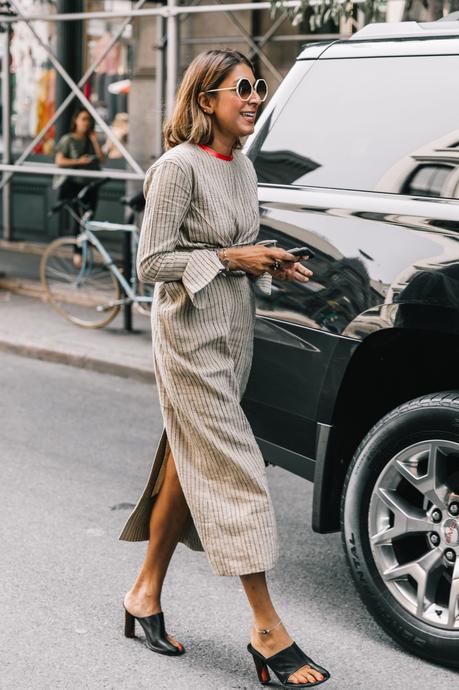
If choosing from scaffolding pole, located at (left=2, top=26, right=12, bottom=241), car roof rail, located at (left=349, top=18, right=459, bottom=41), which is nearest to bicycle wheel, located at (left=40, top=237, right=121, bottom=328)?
scaffolding pole, located at (left=2, top=26, right=12, bottom=241)

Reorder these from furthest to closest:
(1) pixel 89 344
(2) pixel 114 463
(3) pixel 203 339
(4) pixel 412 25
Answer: (1) pixel 89 344, (2) pixel 114 463, (4) pixel 412 25, (3) pixel 203 339

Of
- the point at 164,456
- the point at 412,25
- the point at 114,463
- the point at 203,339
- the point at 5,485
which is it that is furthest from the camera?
the point at 114,463

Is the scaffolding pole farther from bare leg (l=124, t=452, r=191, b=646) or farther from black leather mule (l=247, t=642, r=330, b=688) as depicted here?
black leather mule (l=247, t=642, r=330, b=688)

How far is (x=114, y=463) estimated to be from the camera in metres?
6.39

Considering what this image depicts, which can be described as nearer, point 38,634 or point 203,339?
point 203,339

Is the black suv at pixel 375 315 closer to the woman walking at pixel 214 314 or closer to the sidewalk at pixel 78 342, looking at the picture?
the woman walking at pixel 214 314

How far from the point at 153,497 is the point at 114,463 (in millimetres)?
2457

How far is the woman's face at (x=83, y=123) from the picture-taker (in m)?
12.2

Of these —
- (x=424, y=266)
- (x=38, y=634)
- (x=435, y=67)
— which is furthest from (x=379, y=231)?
(x=38, y=634)

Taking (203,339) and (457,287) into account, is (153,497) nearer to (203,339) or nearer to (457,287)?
(203,339)

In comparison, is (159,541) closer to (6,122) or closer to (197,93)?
(197,93)

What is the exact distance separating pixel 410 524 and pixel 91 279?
6873mm

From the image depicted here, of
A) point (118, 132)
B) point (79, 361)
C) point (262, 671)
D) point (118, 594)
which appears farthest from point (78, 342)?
point (262, 671)

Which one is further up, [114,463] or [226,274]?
[226,274]
